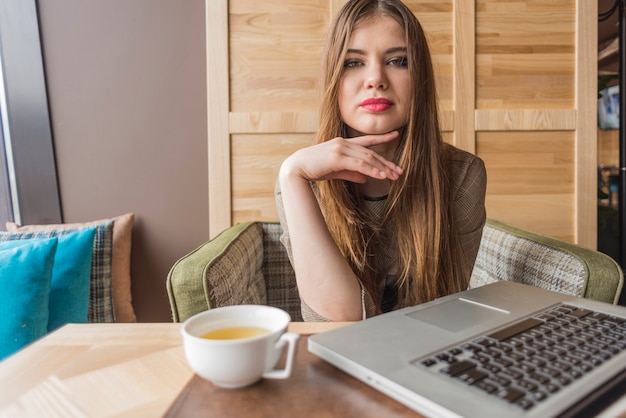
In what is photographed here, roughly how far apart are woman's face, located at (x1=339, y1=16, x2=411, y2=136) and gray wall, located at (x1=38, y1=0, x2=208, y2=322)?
2.70ft

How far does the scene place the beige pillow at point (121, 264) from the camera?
5.26 feet

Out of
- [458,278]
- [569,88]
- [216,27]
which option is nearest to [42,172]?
[216,27]

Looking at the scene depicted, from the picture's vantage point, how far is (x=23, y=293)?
1218 millimetres

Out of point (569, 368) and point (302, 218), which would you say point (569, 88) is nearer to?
point (302, 218)

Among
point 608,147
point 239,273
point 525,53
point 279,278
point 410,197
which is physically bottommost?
point 279,278

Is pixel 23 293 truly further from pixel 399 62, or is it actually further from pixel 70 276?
pixel 399 62

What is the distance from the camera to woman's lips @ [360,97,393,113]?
103 cm

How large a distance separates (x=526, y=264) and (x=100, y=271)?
134cm

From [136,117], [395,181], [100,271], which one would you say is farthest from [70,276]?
[395,181]

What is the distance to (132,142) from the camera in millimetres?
1695

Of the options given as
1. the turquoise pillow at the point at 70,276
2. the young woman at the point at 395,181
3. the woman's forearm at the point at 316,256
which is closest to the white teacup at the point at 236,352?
the woman's forearm at the point at 316,256

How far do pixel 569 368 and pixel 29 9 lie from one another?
1.98 metres

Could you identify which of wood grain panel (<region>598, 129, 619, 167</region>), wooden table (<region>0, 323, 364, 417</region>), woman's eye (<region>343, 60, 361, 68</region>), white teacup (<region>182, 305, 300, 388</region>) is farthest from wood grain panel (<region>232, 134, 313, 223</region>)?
wood grain panel (<region>598, 129, 619, 167</region>)

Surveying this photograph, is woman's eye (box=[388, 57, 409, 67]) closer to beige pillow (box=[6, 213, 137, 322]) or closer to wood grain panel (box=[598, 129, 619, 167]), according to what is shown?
beige pillow (box=[6, 213, 137, 322])
